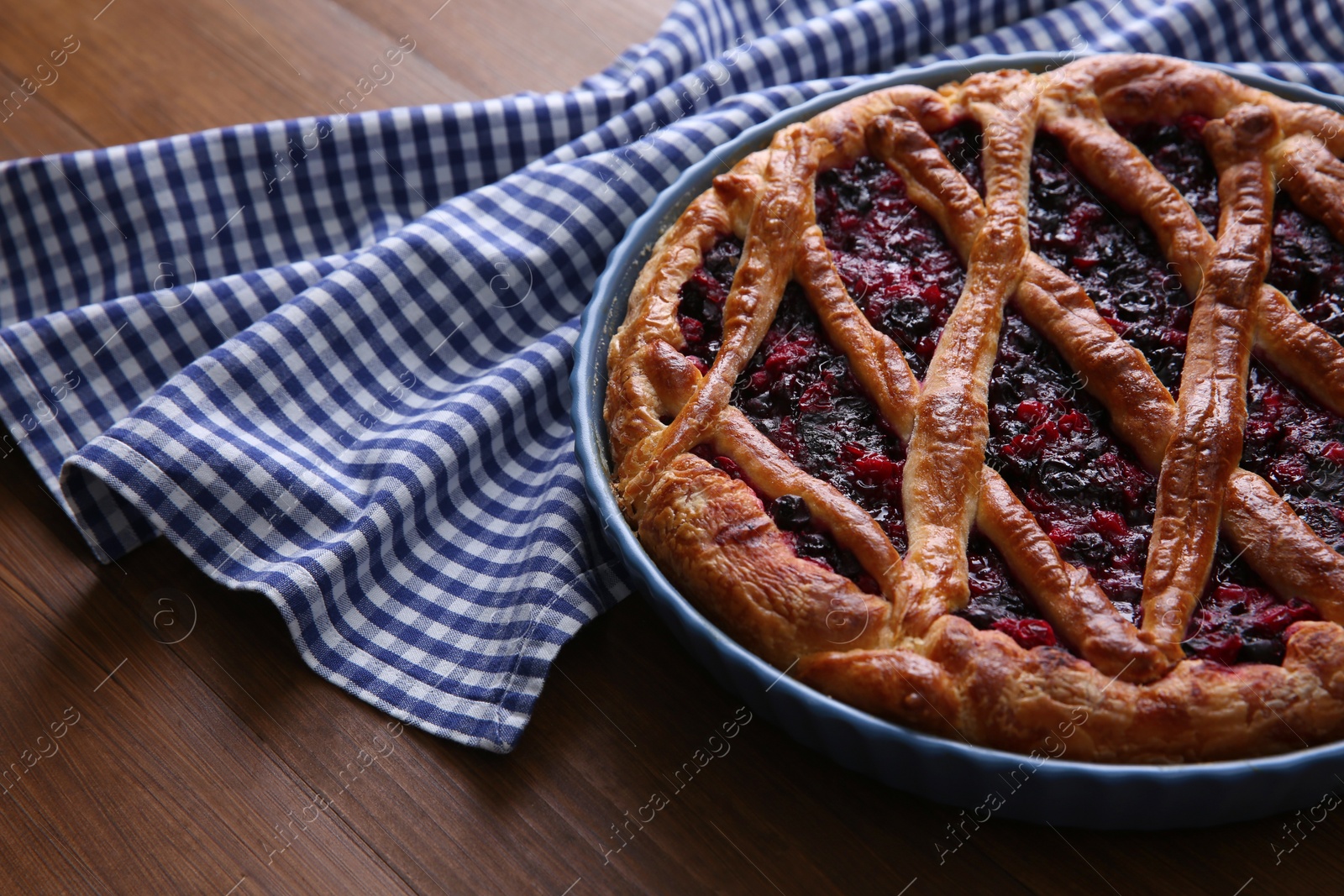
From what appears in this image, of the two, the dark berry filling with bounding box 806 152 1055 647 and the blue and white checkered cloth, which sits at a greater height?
the dark berry filling with bounding box 806 152 1055 647

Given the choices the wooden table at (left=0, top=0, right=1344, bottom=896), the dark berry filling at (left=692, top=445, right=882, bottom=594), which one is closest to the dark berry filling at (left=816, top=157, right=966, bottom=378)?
the dark berry filling at (left=692, top=445, right=882, bottom=594)

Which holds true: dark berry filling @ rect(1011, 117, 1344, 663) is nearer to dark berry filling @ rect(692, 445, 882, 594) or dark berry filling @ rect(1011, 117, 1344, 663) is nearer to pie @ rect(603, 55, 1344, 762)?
pie @ rect(603, 55, 1344, 762)

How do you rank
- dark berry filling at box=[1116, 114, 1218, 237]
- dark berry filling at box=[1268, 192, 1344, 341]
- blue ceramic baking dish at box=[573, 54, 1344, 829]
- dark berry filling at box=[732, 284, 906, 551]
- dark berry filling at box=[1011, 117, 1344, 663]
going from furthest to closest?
1. dark berry filling at box=[1116, 114, 1218, 237]
2. dark berry filling at box=[1268, 192, 1344, 341]
3. dark berry filling at box=[732, 284, 906, 551]
4. dark berry filling at box=[1011, 117, 1344, 663]
5. blue ceramic baking dish at box=[573, 54, 1344, 829]

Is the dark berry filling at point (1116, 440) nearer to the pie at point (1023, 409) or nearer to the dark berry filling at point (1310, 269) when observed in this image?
→ the pie at point (1023, 409)

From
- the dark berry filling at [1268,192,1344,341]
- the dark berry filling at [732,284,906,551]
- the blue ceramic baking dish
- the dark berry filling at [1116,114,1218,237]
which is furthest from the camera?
the dark berry filling at [1116,114,1218,237]

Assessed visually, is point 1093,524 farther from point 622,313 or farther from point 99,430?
point 99,430

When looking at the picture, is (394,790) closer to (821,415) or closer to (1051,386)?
(821,415)

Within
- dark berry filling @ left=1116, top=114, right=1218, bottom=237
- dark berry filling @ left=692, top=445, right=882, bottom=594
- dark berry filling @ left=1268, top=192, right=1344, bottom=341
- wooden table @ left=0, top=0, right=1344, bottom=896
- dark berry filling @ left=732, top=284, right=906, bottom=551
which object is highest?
dark berry filling @ left=1116, top=114, right=1218, bottom=237

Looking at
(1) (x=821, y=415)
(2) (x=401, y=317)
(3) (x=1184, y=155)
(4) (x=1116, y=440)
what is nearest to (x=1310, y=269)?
(3) (x=1184, y=155)
